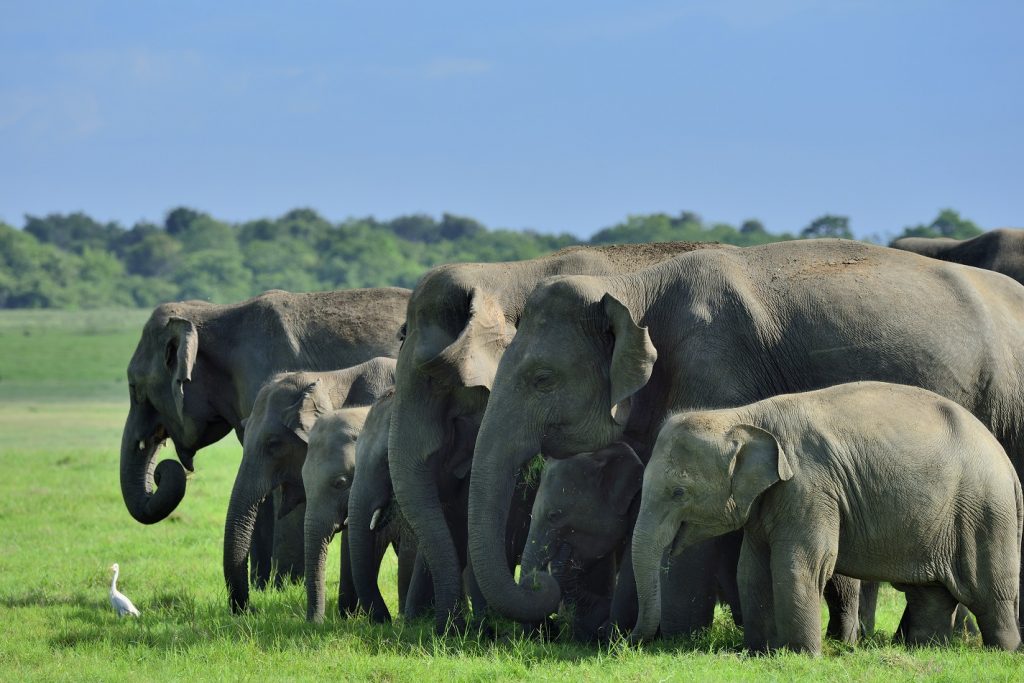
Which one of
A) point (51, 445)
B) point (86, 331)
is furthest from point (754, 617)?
point (86, 331)

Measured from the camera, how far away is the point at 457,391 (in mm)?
9188

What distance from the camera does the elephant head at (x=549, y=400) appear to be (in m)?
8.31

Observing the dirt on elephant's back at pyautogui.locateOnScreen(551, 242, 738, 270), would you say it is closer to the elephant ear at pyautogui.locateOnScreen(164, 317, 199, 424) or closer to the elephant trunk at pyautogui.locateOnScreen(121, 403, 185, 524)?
Result: the elephant ear at pyautogui.locateOnScreen(164, 317, 199, 424)

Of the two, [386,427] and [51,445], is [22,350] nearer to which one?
[51,445]

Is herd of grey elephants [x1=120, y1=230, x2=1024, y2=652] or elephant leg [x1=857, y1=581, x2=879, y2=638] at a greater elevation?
herd of grey elephants [x1=120, y1=230, x2=1024, y2=652]

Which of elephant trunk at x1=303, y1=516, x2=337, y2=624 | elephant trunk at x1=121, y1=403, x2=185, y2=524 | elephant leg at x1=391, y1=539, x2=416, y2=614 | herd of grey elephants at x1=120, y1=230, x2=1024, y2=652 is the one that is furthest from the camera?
elephant trunk at x1=121, y1=403, x2=185, y2=524

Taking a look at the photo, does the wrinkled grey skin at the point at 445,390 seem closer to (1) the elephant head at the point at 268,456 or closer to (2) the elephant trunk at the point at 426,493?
(2) the elephant trunk at the point at 426,493

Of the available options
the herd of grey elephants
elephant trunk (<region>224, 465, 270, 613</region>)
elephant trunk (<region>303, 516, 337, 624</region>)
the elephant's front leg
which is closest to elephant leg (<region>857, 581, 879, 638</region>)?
the herd of grey elephants

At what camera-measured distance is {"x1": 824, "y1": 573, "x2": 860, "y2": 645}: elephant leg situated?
327 inches

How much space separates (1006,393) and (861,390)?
1.29m

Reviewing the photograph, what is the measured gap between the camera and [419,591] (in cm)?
979

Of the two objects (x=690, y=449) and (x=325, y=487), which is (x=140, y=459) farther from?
(x=690, y=449)

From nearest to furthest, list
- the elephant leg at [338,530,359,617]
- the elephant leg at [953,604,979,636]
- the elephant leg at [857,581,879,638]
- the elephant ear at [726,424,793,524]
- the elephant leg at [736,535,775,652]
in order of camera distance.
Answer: the elephant ear at [726,424,793,524]
the elephant leg at [736,535,775,652]
the elephant leg at [953,604,979,636]
the elephant leg at [857,581,879,638]
the elephant leg at [338,530,359,617]

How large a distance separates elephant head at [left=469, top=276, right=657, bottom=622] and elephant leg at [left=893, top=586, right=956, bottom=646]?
1698mm
